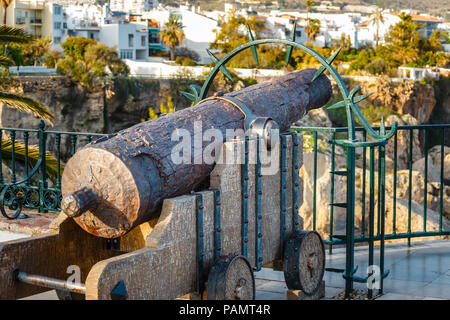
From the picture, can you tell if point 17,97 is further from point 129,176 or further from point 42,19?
point 42,19

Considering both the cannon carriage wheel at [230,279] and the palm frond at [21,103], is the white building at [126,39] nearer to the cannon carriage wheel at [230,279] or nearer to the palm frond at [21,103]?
the palm frond at [21,103]

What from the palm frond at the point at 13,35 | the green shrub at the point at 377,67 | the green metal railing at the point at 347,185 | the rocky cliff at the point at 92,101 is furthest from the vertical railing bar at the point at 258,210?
the green shrub at the point at 377,67

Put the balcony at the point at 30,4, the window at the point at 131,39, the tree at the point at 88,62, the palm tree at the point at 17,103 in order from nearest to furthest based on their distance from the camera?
the palm tree at the point at 17,103, the tree at the point at 88,62, the balcony at the point at 30,4, the window at the point at 131,39

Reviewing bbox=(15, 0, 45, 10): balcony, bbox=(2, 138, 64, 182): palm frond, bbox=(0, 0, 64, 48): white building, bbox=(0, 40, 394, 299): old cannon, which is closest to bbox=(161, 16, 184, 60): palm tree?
bbox=(0, 0, 64, 48): white building

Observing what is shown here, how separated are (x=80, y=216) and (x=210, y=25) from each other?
60669mm

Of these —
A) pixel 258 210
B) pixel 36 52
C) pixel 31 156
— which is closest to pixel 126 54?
pixel 36 52

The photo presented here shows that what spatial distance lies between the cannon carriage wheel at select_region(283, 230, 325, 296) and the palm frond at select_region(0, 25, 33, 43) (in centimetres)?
485

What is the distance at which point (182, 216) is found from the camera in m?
3.49

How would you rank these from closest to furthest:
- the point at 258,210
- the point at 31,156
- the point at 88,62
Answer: the point at 258,210, the point at 31,156, the point at 88,62

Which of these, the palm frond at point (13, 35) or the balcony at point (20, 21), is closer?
the palm frond at point (13, 35)

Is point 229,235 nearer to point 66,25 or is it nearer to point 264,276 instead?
point 264,276

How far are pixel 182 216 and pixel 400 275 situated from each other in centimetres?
217

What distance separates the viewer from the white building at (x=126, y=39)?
54.8 meters

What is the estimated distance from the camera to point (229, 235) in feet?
12.6
